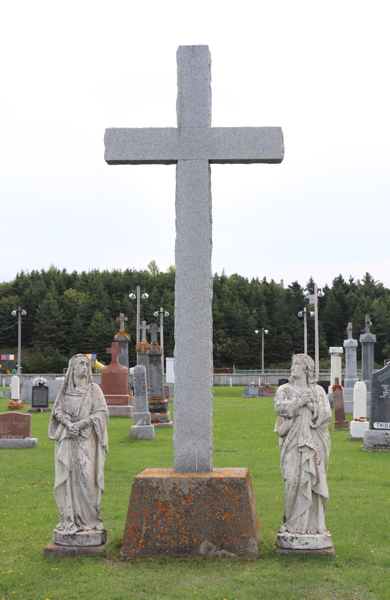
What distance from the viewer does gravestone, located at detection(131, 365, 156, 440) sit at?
17.5 metres

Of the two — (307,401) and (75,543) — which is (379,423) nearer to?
(307,401)

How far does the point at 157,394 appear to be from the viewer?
21.8m

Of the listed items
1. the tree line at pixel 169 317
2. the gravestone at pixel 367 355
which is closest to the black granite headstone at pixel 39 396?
the gravestone at pixel 367 355

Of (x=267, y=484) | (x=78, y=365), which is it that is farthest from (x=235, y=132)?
(x=267, y=484)

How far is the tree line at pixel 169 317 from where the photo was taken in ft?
246

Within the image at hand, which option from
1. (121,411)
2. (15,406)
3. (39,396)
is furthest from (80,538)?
(15,406)

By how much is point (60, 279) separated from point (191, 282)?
3388 inches

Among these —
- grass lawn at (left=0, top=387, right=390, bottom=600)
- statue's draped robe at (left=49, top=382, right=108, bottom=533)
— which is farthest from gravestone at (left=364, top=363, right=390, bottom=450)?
statue's draped robe at (left=49, top=382, right=108, bottom=533)

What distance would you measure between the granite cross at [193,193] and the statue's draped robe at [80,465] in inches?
33.8

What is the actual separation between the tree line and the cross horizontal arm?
62.3 meters

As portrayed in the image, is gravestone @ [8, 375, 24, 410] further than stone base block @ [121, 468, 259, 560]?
Yes

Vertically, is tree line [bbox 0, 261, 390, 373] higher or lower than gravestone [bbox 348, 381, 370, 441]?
higher

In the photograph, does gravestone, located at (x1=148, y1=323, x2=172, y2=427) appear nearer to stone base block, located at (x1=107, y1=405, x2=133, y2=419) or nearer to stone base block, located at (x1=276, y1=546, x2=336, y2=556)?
stone base block, located at (x1=107, y1=405, x2=133, y2=419)

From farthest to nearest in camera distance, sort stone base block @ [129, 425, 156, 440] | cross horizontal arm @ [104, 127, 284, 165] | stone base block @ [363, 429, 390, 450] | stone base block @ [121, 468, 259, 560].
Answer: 1. stone base block @ [129, 425, 156, 440]
2. stone base block @ [363, 429, 390, 450]
3. cross horizontal arm @ [104, 127, 284, 165]
4. stone base block @ [121, 468, 259, 560]
